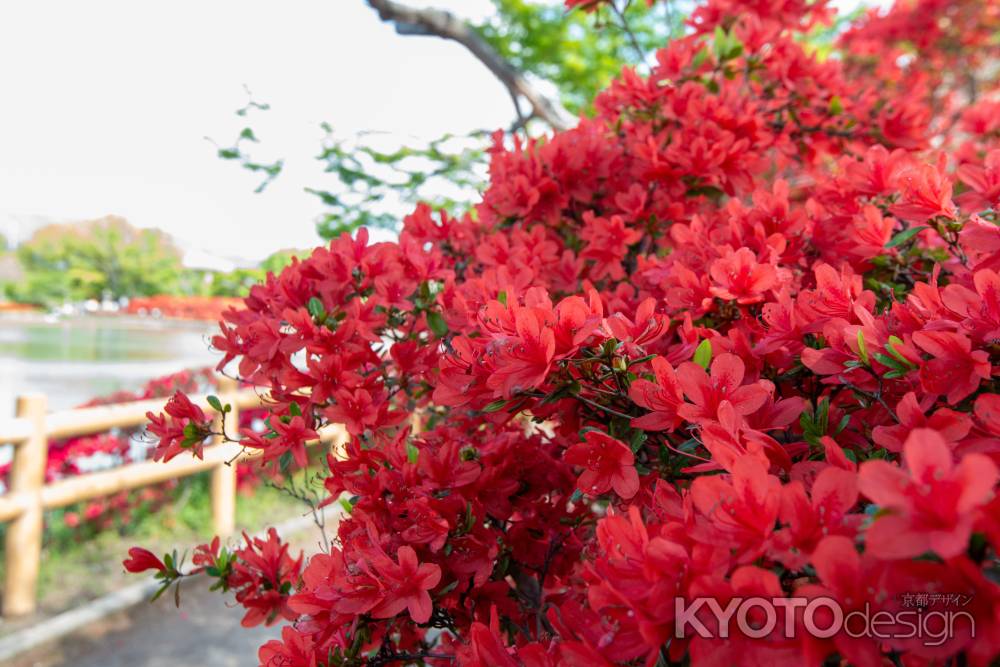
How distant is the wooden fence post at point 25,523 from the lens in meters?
2.68

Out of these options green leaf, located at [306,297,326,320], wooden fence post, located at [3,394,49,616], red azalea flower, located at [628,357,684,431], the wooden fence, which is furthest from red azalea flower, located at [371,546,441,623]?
wooden fence post, located at [3,394,49,616]

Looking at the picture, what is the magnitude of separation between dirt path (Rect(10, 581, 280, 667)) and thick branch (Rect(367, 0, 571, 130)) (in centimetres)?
275

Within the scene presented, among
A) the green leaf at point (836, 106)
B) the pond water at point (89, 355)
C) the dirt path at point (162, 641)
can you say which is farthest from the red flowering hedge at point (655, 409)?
the pond water at point (89, 355)

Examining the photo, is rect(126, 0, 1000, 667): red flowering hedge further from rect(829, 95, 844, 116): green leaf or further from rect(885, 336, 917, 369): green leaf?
rect(829, 95, 844, 116): green leaf

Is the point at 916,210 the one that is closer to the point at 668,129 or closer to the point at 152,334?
the point at 668,129

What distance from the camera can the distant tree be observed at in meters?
12.7

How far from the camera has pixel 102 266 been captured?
14000 millimetres

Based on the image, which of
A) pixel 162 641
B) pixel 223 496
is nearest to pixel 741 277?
pixel 162 641

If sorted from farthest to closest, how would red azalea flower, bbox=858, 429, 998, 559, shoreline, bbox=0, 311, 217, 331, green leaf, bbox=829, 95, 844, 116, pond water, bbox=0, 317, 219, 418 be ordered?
shoreline, bbox=0, 311, 217, 331, pond water, bbox=0, 317, 219, 418, green leaf, bbox=829, 95, 844, 116, red azalea flower, bbox=858, 429, 998, 559

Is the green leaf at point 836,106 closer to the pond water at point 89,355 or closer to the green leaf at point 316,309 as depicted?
the green leaf at point 316,309

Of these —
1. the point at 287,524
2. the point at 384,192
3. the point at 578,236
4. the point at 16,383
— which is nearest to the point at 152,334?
the point at 16,383

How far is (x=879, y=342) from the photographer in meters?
0.63

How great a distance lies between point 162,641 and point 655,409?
2.96 m

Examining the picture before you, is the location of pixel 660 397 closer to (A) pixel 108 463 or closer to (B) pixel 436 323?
(B) pixel 436 323
